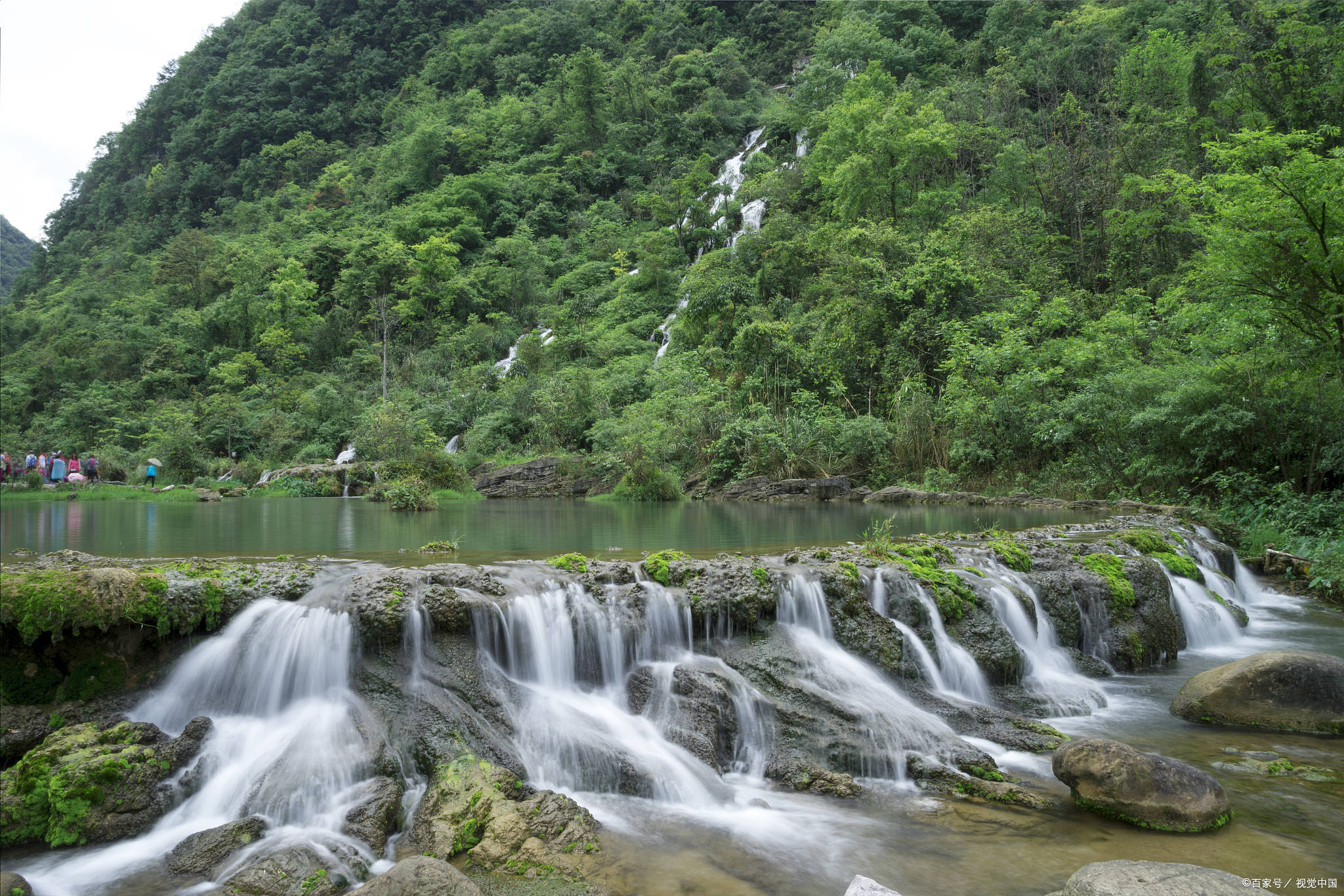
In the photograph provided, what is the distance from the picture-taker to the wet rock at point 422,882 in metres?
3.21

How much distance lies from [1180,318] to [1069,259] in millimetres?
14959

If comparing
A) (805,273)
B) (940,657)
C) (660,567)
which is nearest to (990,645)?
(940,657)

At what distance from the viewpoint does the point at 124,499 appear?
20.5 metres

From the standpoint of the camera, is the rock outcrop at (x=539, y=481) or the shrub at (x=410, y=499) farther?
the rock outcrop at (x=539, y=481)

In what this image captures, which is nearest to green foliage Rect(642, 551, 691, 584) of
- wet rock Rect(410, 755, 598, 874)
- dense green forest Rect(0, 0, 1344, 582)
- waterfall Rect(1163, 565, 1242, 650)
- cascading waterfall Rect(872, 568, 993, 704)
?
cascading waterfall Rect(872, 568, 993, 704)

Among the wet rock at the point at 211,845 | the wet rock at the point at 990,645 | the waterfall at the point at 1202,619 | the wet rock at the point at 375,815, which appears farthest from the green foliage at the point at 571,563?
the waterfall at the point at 1202,619

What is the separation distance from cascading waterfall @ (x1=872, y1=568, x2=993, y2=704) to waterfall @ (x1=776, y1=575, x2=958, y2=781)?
1.88 feet

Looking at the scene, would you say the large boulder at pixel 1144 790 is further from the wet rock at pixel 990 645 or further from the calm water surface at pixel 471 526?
the calm water surface at pixel 471 526

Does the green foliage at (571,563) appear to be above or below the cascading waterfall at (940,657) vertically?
above

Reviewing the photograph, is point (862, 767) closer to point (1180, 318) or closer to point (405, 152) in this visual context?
point (1180, 318)

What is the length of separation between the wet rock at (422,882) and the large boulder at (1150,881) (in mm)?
2894

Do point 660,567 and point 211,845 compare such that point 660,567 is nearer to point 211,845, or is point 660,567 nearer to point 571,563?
point 571,563

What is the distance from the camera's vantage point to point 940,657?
673 cm

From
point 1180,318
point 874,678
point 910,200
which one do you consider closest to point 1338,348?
point 1180,318
